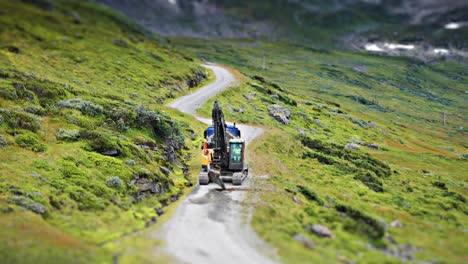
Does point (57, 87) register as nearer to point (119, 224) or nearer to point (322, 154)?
point (119, 224)

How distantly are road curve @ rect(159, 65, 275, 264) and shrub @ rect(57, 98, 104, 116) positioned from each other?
1597 cm

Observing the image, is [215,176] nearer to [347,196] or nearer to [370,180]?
[347,196]

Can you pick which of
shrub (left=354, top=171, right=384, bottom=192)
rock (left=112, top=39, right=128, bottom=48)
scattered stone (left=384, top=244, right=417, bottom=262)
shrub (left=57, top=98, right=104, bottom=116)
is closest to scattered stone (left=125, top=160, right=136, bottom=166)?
shrub (left=57, top=98, right=104, bottom=116)

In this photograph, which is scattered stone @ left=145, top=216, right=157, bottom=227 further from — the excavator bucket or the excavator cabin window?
the excavator cabin window

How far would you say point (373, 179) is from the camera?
42.0 m

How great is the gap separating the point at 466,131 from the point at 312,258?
5861 inches

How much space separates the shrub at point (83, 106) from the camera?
132 ft

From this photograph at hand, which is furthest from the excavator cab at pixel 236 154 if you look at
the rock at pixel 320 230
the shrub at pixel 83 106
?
the shrub at pixel 83 106

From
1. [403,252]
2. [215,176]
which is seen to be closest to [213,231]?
[215,176]

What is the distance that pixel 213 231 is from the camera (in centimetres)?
2353

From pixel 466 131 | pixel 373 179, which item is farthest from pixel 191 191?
pixel 466 131

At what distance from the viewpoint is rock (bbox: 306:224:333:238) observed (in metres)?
24.0

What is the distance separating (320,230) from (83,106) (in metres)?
28.3

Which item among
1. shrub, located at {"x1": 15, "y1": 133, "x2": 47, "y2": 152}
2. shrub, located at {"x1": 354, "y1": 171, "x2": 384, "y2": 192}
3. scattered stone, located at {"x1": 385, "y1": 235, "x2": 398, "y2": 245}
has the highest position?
shrub, located at {"x1": 15, "y1": 133, "x2": 47, "y2": 152}
